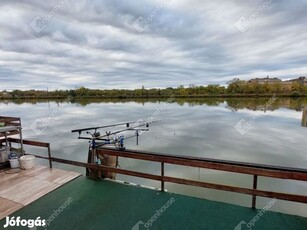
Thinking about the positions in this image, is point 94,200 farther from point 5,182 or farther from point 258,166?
point 258,166

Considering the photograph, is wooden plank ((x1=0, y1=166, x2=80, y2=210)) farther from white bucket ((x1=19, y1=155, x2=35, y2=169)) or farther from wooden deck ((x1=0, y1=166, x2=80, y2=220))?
white bucket ((x1=19, y1=155, x2=35, y2=169))

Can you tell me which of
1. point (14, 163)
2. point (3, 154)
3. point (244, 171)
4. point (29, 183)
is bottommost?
point (29, 183)

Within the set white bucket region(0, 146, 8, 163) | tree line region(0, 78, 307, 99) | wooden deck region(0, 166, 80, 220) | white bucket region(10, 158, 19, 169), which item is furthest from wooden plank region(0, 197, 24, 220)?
tree line region(0, 78, 307, 99)

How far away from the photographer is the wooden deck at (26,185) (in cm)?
320

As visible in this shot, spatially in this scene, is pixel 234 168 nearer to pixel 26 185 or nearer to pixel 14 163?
pixel 26 185

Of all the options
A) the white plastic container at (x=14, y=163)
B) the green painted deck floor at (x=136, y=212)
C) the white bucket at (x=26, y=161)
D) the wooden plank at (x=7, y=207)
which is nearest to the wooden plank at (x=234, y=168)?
the green painted deck floor at (x=136, y=212)

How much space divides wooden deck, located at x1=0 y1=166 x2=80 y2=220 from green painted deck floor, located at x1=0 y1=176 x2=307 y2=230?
0.59 ft

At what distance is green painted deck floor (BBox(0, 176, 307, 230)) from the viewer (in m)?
2.64

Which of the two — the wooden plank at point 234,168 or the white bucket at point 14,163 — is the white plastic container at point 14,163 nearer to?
the white bucket at point 14,163

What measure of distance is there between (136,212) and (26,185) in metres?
2.28

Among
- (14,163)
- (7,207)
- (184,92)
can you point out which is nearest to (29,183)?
(7,207)

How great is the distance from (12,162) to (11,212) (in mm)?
1996

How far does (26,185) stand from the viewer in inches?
150

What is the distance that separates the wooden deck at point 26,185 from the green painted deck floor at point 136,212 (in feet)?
0.59
